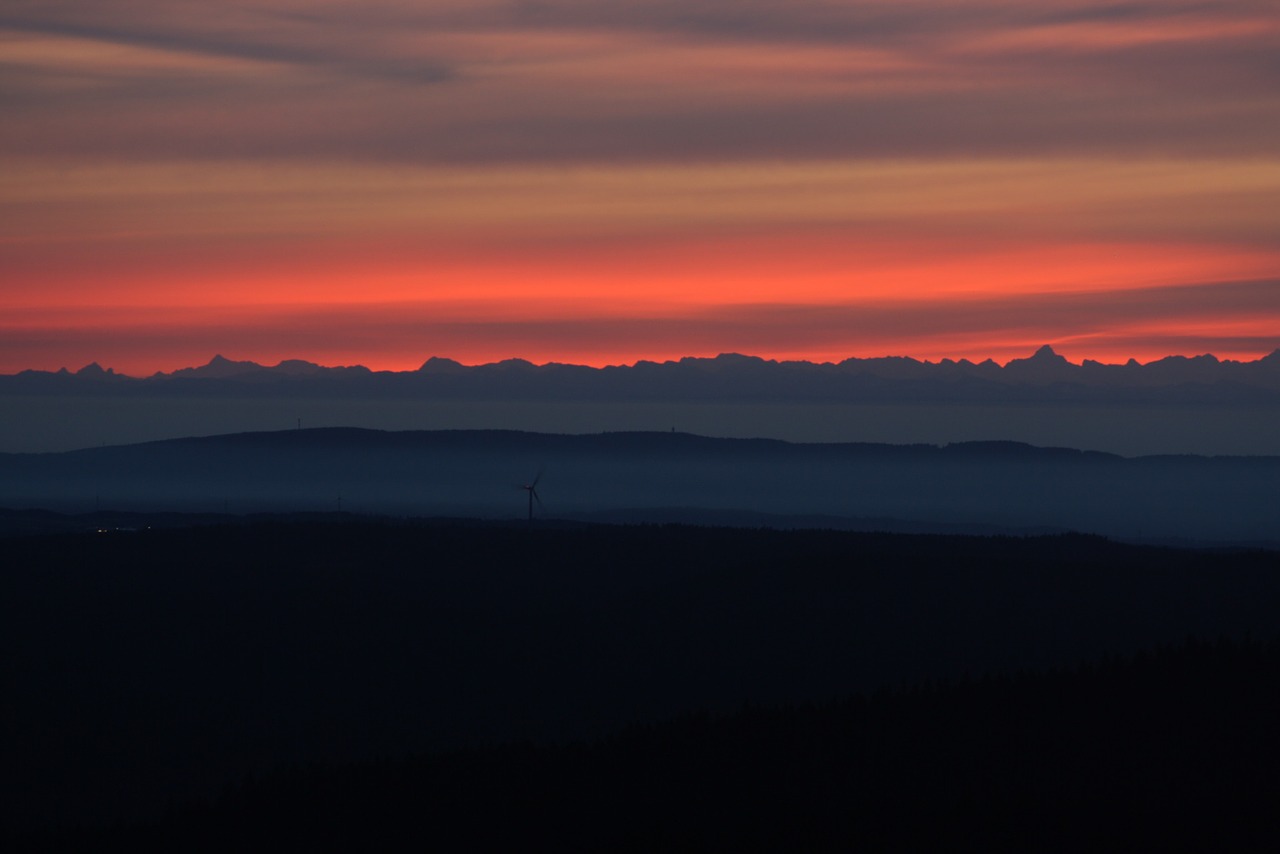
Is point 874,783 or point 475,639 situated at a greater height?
point 874,783

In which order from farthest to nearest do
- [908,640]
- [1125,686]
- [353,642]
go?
[353,642], [908,640], [1125,686]

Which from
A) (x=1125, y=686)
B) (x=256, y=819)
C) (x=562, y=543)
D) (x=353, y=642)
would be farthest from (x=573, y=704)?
(x=562, y=543)

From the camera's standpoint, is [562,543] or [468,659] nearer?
[468,659]

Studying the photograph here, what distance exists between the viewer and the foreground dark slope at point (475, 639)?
9750 centimetres

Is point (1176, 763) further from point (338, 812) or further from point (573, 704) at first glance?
point (573, 704)

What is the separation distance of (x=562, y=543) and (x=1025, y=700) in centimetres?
11129


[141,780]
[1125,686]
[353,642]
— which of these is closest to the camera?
[1125,686]

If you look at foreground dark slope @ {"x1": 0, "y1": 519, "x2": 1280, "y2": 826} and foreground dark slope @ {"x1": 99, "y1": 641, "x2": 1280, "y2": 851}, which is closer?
foreground dark slope @ {"x1": 99, "y1": 641, "x2": 1280, "y2": 851}

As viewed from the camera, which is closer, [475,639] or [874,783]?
[874,783]

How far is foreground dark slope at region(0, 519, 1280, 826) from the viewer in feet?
320

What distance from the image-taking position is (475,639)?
123 m

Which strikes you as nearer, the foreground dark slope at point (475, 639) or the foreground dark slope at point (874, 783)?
the foreground dark slope at point (874, 783)

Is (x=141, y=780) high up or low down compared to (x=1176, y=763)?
down

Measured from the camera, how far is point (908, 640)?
371 feet
